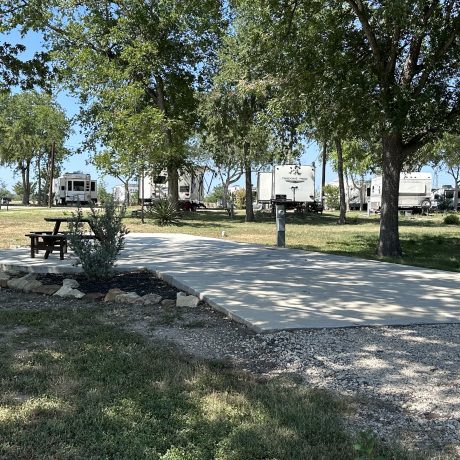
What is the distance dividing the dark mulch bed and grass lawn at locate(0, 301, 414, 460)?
2.28 metres

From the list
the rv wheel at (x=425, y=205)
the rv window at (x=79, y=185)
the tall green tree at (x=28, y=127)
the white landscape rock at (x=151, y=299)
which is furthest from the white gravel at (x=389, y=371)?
the rv window at (x=79, y=185)

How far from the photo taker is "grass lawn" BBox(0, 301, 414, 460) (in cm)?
254

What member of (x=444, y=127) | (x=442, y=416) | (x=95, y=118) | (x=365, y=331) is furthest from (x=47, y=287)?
(x=95, y=118)

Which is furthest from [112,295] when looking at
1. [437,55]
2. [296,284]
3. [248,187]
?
[248,187]

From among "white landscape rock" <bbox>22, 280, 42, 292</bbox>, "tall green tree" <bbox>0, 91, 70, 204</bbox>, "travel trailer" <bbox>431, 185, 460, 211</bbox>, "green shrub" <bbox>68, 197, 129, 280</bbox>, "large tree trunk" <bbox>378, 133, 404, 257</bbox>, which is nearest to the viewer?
"white landscape rock" <bbox>22, 280, 42, 292</bbox>

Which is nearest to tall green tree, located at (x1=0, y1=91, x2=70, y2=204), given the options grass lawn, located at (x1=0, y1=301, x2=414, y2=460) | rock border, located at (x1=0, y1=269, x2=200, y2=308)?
rock border, located at (x1=0, y1=269, x2=200, y2=308)

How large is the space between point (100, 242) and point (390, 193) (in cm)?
652

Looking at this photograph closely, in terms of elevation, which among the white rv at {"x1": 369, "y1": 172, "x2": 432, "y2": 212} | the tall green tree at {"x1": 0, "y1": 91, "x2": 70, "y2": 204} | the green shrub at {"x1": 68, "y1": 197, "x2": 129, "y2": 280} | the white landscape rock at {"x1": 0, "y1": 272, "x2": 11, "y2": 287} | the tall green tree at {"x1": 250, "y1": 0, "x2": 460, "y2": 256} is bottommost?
the white landscape rock at {"x1": 0, "y1": 272, "x2": 11, "y2": 287}

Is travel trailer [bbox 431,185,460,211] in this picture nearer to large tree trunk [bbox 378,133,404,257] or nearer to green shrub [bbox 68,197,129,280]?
large tree trunk [bbox 378,133,404,257]

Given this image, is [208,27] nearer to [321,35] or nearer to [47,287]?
[321,35]

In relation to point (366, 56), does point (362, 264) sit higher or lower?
lower

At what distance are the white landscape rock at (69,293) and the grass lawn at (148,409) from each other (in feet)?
6.35

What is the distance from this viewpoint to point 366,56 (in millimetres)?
11422

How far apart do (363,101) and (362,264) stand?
139 inches
